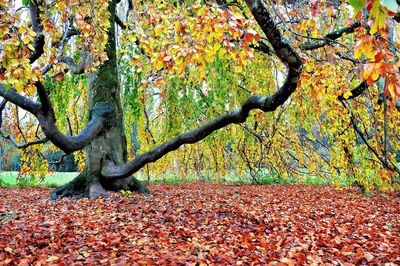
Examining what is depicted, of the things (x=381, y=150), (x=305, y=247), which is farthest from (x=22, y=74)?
(x=381, y=150)

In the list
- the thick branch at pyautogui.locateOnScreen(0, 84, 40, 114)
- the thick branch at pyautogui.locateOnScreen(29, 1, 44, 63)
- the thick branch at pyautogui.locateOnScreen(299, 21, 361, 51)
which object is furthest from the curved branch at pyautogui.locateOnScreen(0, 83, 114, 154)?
the thick branch at pyautogui.locateOnScreen(299, 21, 361, 51)

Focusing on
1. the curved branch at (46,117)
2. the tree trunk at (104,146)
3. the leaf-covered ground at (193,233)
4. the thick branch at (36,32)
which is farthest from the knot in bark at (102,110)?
the thick branch at (36,32)

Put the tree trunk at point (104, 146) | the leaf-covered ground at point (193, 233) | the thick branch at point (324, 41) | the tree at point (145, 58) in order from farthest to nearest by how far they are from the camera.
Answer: the tree trunk at point (104, 146) < the thick branch at point (324, 41) < the leaf-covered ground at point (193, 233) < the tree at point (145, 58)

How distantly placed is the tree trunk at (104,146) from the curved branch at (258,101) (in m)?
0.20

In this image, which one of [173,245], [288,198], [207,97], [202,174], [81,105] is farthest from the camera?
[202,174]

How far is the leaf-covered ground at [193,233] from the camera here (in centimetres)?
302

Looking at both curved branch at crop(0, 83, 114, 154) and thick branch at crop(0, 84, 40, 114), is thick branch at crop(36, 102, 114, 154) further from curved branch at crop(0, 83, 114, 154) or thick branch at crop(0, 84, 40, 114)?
thick branch at crop(0, 84, 40, 114)

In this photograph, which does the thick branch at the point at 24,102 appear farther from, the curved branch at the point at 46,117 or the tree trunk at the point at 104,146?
the tree trunk at the point at 104,146

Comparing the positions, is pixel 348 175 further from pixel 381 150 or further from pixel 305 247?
pixel 305 247

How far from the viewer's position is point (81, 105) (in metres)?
10.8

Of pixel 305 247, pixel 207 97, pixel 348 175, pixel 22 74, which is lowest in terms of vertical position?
pixel 305 247

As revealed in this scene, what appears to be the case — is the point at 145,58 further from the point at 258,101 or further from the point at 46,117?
the point at 258,101

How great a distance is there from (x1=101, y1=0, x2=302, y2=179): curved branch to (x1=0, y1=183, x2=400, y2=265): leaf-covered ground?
0.64 m

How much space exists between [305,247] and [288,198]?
377 cm
